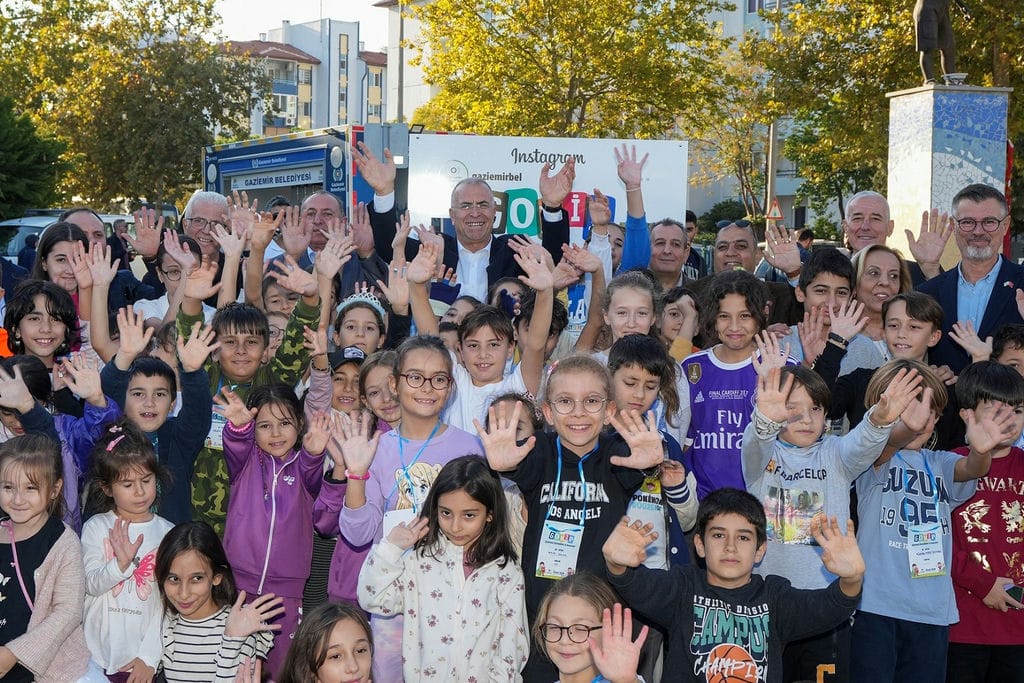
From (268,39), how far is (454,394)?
3822 inches

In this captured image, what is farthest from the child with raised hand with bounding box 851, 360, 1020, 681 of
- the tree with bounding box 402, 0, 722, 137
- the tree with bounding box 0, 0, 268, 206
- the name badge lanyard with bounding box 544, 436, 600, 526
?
the tree with bounding box 0, 0, 268, 206

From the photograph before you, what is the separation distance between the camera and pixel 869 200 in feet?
23.7

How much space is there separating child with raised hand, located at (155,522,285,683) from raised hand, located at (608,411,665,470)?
57.6 inches

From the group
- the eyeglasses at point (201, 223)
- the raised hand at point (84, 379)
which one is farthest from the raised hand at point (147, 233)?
the raised hand at point (84, 379)

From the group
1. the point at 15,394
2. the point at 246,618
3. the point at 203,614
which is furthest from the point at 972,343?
the point at 15,394

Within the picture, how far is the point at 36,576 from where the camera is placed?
4309mm

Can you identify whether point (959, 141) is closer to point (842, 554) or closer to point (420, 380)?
point (420, 380)

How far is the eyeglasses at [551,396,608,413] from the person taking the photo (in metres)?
4.14

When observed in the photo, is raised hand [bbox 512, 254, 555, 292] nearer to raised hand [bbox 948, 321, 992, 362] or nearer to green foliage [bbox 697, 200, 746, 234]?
raised hand [bbox 948, 321, 992, 362]

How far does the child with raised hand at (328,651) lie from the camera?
3.76m

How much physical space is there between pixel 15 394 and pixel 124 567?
3.00ft

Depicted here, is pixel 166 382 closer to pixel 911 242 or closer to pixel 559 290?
pixel 559 290

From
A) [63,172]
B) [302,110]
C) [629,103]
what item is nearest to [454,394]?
[629,103]

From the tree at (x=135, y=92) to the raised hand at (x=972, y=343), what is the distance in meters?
31.7
